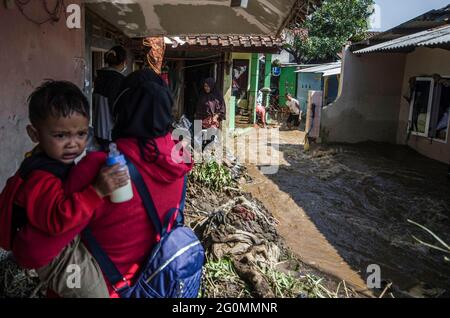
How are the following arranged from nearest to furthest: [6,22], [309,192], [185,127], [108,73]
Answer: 1. [6,22]
2. [108,73]
3. [185,127]
4. [309,192]

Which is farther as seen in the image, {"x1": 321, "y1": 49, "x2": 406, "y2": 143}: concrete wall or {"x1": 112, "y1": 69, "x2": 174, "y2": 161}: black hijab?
{"x1": 321, "y1": 49, "x2": 406, "y2": 143}: concrete wall

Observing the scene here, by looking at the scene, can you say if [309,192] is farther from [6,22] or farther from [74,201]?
[74,201]

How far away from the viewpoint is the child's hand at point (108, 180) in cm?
150

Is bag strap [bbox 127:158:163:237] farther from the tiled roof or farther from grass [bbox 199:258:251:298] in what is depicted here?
the tiled roof

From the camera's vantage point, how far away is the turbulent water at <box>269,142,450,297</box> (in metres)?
5.26

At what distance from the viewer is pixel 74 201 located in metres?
1.46

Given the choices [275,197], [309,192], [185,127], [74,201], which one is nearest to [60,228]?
[74,201]

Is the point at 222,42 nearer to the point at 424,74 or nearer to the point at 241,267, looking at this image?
the point at 424,74

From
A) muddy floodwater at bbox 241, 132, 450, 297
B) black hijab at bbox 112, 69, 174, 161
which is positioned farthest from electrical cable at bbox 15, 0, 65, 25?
muddy floodwater at bbox 241, 132, 450, 297

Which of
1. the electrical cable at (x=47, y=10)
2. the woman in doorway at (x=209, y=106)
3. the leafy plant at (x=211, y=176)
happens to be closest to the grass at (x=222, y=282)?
the electrical cable at (x=47, y=10)

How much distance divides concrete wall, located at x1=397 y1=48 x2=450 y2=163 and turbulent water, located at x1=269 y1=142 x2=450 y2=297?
0.30 meters

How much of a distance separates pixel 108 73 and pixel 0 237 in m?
3.30

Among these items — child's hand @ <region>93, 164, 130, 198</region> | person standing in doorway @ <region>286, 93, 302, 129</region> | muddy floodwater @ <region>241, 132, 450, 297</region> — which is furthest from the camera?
person standing in doorway @ <region>286, 93, 302, 129</region>
